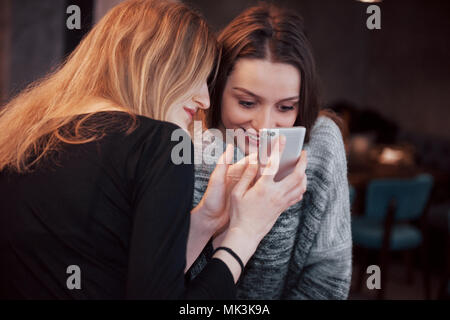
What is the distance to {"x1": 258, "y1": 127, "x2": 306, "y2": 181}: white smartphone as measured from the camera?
105 cm

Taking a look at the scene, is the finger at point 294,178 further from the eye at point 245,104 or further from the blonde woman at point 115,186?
the eye at point 245,104

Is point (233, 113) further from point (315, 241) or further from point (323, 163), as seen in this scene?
point (315, 241)

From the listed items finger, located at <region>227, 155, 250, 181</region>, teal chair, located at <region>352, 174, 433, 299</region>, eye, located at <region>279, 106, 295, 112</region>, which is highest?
eye, located at <region>279, 106, 295, 112</region>

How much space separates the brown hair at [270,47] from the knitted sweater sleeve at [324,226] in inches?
4.6

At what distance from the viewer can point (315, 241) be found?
54.7 inches

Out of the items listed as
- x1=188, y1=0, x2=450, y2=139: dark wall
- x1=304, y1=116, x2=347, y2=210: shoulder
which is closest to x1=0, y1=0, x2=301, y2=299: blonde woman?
x1=304, y1=116, x2=347, y2=210: shoulder

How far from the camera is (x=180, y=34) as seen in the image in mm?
941

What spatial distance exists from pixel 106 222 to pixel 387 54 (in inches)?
261

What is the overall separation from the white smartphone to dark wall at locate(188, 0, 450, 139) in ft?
15.9

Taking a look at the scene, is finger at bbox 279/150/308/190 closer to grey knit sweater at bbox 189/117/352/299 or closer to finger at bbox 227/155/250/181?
finger at bbox 227/155/250/181

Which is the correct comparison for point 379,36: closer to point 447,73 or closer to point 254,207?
point 447,73

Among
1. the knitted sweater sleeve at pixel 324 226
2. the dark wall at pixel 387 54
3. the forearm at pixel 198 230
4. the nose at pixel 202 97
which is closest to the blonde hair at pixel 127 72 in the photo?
the nose at pixel 202 97

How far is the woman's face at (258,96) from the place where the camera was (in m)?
1.25

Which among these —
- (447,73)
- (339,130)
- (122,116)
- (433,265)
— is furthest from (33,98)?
(447,73)
